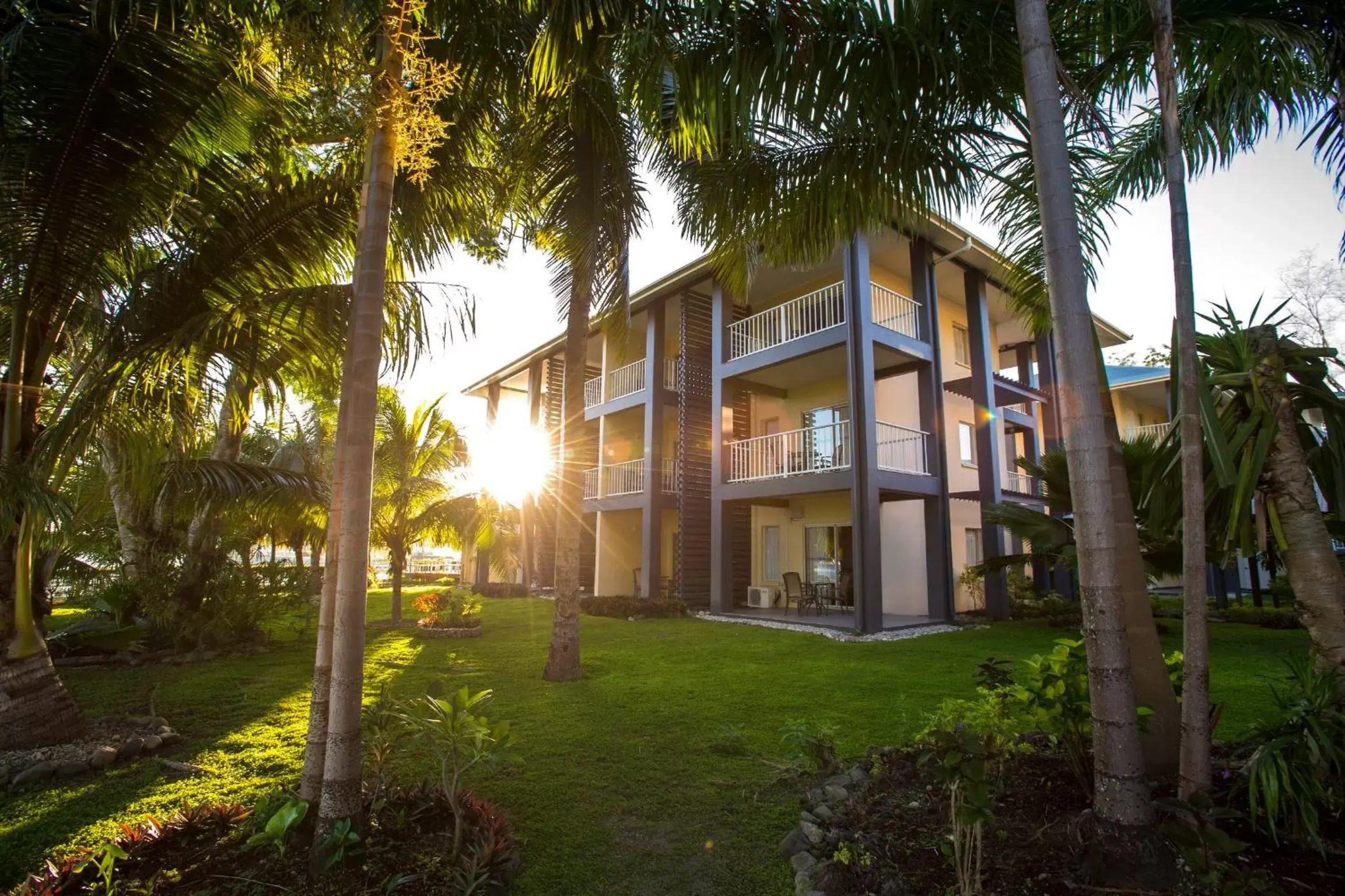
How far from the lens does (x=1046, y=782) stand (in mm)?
3336

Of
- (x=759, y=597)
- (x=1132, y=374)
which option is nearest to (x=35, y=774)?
(x=759, y=597)

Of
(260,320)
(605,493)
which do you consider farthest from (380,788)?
(605,493)

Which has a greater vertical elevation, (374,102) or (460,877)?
(374,102)

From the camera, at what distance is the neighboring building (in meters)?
12.6

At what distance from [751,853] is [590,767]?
1632 mm

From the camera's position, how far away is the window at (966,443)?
1587 cm

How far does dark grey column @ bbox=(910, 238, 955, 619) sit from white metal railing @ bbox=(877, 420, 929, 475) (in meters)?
0.10

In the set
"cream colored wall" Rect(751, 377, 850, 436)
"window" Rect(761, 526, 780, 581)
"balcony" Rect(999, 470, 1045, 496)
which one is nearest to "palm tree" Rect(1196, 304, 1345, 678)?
"cream colored wall" Rect(751, 377, 850, 436)

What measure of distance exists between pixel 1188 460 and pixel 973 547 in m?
14.8

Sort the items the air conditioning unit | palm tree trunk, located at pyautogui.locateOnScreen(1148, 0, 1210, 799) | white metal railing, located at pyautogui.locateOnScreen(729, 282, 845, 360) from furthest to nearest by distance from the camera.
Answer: the air conditioning unit → white metal railing, located at pyautogui.locateOnScreen(729, 282, 845, 360) → palm tree trunk, located at pyautogui.locateOnScreen(1148, 0, 1210, 799)

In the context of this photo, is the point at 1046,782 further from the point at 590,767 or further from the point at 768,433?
the point at 768,433

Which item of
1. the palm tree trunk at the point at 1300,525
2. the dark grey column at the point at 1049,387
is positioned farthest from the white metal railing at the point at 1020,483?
the palm tree trunk at the point at 1300,525

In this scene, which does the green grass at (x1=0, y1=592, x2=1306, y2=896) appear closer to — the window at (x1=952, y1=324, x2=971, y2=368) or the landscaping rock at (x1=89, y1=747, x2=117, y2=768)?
the landscaping rock at (x1=89, y1=747, x2=117, y2=768)

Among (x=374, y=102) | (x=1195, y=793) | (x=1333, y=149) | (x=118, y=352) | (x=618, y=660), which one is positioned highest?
(x=1333, y=149)
